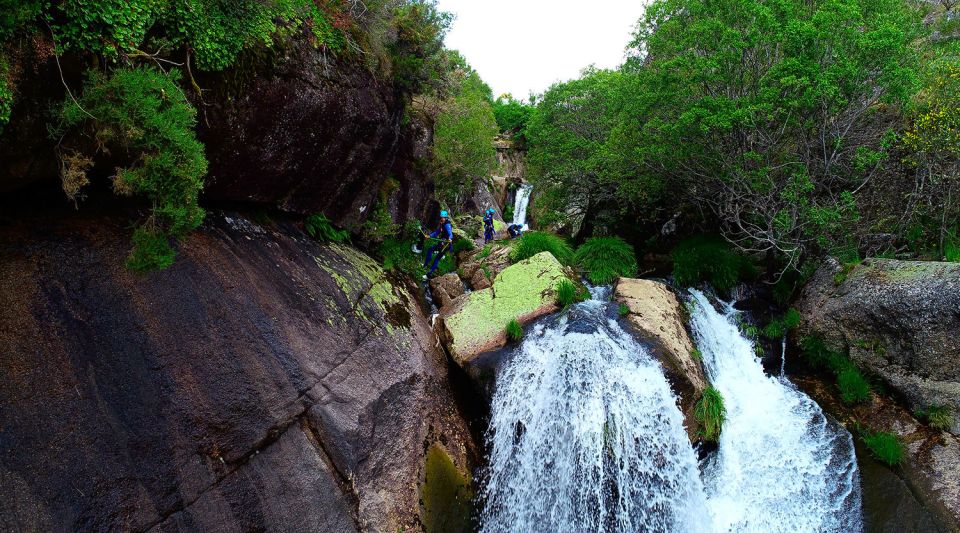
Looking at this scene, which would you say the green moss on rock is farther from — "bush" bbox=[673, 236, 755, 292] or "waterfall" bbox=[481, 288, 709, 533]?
"bush" bbox=[673, 236, 755, 292]

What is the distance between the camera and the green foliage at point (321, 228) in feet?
27.1

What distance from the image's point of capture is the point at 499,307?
8.73 meters

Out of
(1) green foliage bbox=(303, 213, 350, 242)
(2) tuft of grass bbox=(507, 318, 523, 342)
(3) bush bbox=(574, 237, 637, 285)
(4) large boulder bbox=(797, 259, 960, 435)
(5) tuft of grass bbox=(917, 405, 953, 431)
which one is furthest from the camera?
(3) bush bbox=(574, 237, 637, 285)

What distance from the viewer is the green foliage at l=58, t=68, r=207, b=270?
3.97 meters

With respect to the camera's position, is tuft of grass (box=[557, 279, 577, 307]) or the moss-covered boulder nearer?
A: the moss-covered boulder

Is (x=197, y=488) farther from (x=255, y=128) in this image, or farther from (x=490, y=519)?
(x=255, y=128)

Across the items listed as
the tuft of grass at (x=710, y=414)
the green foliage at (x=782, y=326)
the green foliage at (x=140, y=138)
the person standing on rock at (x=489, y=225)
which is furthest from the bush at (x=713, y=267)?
the green foliage at (x=140, y=138)

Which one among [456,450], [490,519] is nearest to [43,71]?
[456,450]

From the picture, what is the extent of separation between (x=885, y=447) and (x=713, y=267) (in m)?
4.87

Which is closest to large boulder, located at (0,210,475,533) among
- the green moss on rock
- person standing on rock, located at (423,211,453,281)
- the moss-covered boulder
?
the green moss on rock

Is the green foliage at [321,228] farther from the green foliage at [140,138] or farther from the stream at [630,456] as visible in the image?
the stream at [630,456]

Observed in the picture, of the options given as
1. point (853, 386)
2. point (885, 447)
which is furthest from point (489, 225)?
point (885, 447)

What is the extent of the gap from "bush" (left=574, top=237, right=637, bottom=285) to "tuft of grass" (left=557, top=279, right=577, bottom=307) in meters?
2.65

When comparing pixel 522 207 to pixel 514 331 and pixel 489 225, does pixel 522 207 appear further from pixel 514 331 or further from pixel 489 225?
pixel 514 331
